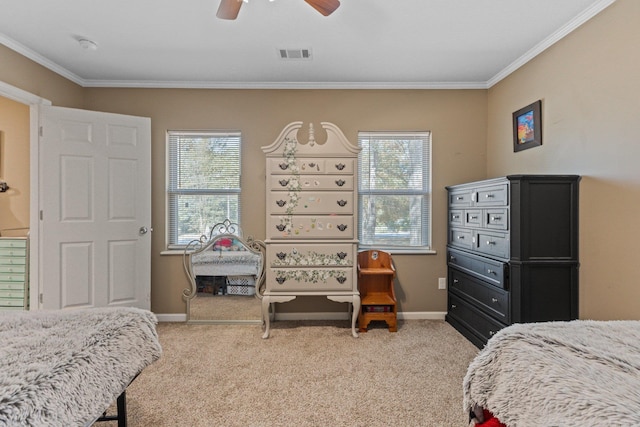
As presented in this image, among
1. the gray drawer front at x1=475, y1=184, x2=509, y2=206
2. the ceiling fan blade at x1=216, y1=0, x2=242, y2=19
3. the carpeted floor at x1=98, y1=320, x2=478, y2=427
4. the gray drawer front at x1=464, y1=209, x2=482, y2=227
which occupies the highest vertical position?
the ceiling fan blade at x1=216, y1=0, x2=242, y2=19

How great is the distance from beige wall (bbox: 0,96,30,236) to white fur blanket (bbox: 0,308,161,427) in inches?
93.1

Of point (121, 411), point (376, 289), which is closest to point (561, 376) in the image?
point (121, 411)

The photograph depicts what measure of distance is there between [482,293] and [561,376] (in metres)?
1.96

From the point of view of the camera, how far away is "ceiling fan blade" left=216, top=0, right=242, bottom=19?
66.7 inches

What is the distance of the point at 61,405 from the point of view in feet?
3.10

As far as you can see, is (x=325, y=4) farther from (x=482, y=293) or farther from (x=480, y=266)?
(x=482, y=293)

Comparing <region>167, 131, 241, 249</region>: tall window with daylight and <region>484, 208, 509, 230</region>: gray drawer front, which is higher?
<region>167, 131, 241, 249</region>: tall window with daylight

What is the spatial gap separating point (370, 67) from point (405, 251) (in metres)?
1.89

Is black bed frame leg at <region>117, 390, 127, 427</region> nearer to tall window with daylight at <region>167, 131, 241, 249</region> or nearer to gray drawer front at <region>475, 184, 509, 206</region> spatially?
tall window with daylight at <region>167, 131, 241, 249</region>

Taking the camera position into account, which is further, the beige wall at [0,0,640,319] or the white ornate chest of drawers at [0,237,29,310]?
the white ornate chest of drawers at [0,237,29,310]

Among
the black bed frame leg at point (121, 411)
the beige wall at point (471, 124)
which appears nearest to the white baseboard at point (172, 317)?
the beige wall at point (471, 124)

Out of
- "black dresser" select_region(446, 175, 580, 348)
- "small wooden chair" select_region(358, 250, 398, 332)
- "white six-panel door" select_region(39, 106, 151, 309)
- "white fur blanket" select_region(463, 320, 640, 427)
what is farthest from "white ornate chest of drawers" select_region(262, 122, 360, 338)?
"white fur blanket" select_region(463, 320, 640, 427)

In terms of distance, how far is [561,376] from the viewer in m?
0.89

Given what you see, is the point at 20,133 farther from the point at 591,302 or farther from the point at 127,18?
the point at 591,302
